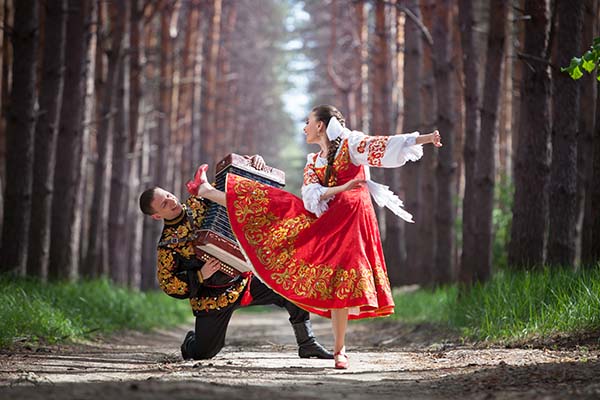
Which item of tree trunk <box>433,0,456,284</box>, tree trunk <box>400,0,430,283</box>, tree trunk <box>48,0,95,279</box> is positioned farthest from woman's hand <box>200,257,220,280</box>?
tree trunk <box>400,0,430,283</box>

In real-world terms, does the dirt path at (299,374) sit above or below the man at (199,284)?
below

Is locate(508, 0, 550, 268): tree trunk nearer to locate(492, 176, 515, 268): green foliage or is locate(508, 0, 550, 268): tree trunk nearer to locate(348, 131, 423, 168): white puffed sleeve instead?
locate(348, 131, 423, 168): white puffed sleeve

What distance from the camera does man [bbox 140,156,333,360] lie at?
768 cm

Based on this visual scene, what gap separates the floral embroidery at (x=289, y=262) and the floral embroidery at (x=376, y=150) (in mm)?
279

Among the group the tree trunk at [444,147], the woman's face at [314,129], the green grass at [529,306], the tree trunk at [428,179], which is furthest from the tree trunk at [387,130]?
the woman's face at [314,129]

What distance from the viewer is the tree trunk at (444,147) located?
52.2 ft

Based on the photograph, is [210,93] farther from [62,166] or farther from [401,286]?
[62,166]

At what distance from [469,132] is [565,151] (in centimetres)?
384

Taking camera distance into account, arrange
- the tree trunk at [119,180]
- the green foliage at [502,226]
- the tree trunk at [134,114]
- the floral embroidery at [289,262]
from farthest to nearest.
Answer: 1. the tree trunk at [134,114]
2. the green foliage at [502,226]
3. the tree trunk at [119,180]
4. the floral embroidery at [289,262]

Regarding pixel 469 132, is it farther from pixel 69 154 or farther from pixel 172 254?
pixel 172 254

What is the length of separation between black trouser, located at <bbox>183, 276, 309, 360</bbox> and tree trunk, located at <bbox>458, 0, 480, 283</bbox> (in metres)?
5.50

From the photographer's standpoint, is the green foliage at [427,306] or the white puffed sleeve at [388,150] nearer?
the white puffed sleeve at [388,150]

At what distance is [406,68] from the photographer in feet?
63.5

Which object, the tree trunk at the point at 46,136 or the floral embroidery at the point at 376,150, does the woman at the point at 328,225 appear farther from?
the tree trunk at the point at 46,136
